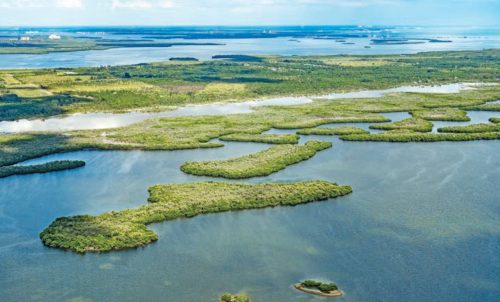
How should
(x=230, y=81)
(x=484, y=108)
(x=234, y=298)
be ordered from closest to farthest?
(x=234, y=298) → (x=484, y=108) → (x=230, y=81)

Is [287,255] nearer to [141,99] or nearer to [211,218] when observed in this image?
[211,218]

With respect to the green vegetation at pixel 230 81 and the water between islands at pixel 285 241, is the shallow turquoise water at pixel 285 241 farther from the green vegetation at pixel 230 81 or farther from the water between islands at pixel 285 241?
the green vegetation at pixel 230 81

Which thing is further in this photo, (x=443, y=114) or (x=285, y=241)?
(x=443, y=114)

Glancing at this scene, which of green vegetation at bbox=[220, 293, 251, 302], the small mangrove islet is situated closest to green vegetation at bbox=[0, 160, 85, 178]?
green vegetation at bbox=[220, 293, 251, 302]

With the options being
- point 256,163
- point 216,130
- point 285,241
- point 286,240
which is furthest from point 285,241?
point 216,130

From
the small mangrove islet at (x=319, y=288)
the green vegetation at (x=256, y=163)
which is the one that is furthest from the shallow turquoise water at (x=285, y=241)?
the green vegetation at (x=256, y=163)

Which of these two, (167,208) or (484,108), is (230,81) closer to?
(484,108)

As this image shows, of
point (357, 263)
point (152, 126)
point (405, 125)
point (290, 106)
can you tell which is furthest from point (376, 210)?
point (290, 106)
